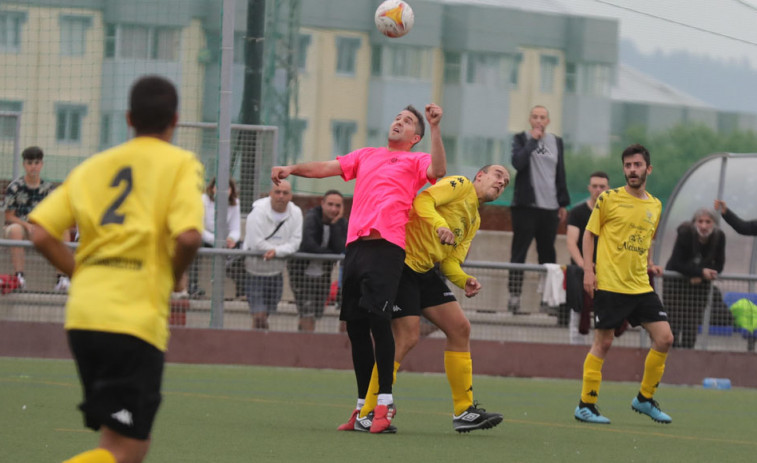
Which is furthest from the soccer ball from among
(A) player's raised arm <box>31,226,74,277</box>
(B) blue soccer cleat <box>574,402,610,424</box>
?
(A) player's raised arm <box>31,226,74,277</box>

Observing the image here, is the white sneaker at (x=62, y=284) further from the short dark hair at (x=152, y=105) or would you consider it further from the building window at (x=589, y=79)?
the building window at (x=589, y=79)

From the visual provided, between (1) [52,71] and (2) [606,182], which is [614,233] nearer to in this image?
(2) [606,182]

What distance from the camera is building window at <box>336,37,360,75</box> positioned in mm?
22344

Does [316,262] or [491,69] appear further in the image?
[491,69]

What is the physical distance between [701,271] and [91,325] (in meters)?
10.3

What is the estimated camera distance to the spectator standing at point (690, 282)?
13867 mm

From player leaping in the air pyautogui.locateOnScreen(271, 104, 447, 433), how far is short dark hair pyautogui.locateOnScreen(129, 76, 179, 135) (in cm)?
333

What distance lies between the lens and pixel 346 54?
2259 centimetres

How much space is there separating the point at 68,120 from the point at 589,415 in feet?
30.3

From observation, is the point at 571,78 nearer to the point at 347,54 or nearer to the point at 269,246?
the point at 347,54

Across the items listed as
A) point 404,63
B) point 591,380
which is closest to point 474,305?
point 591,380

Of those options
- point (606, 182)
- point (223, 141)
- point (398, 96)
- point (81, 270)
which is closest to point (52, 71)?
point (223, 141)

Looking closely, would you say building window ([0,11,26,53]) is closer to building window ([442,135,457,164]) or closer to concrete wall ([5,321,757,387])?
concrete wall ([5,321,757,387])

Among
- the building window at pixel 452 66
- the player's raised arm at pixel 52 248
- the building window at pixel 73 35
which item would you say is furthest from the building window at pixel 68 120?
the player's raised arm at pixel 52 248
